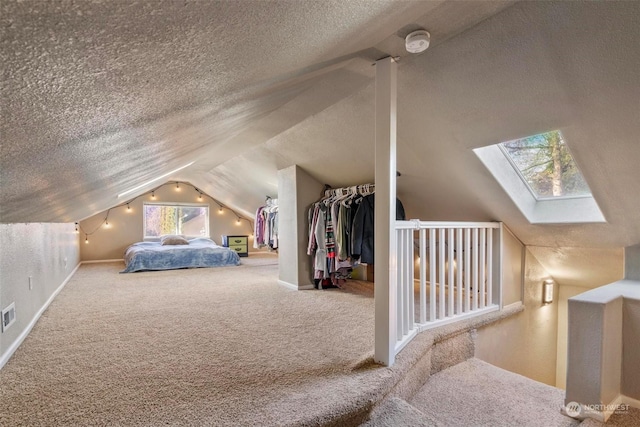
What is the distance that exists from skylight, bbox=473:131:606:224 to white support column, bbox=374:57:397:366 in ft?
3.14

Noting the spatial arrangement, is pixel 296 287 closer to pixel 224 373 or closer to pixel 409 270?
pixel 409 270

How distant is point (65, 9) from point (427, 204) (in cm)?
357

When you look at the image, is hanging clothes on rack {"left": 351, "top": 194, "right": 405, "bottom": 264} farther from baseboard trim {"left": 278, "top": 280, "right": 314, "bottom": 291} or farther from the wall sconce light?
the wall sconce light

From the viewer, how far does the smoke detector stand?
166 cm

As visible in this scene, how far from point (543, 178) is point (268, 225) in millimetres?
4159

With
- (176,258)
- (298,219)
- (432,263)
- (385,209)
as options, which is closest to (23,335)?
(298,219)

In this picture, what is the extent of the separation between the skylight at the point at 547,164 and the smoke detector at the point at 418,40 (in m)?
1.32

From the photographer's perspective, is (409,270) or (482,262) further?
(482,262)

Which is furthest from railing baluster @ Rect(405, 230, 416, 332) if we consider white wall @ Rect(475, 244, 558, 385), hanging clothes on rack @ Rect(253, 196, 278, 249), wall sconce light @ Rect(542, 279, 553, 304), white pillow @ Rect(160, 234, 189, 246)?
white pillow @ Rect(160, 234, 189, 246)

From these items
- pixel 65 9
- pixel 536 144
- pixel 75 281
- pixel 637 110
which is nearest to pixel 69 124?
pixel 65 9

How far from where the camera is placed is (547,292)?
145 inches

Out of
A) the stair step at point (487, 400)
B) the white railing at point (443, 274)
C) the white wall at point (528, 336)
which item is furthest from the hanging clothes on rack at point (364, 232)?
the stair step at point (487, 400)

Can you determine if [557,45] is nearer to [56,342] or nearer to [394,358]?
[394,358]

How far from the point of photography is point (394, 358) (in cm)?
200
